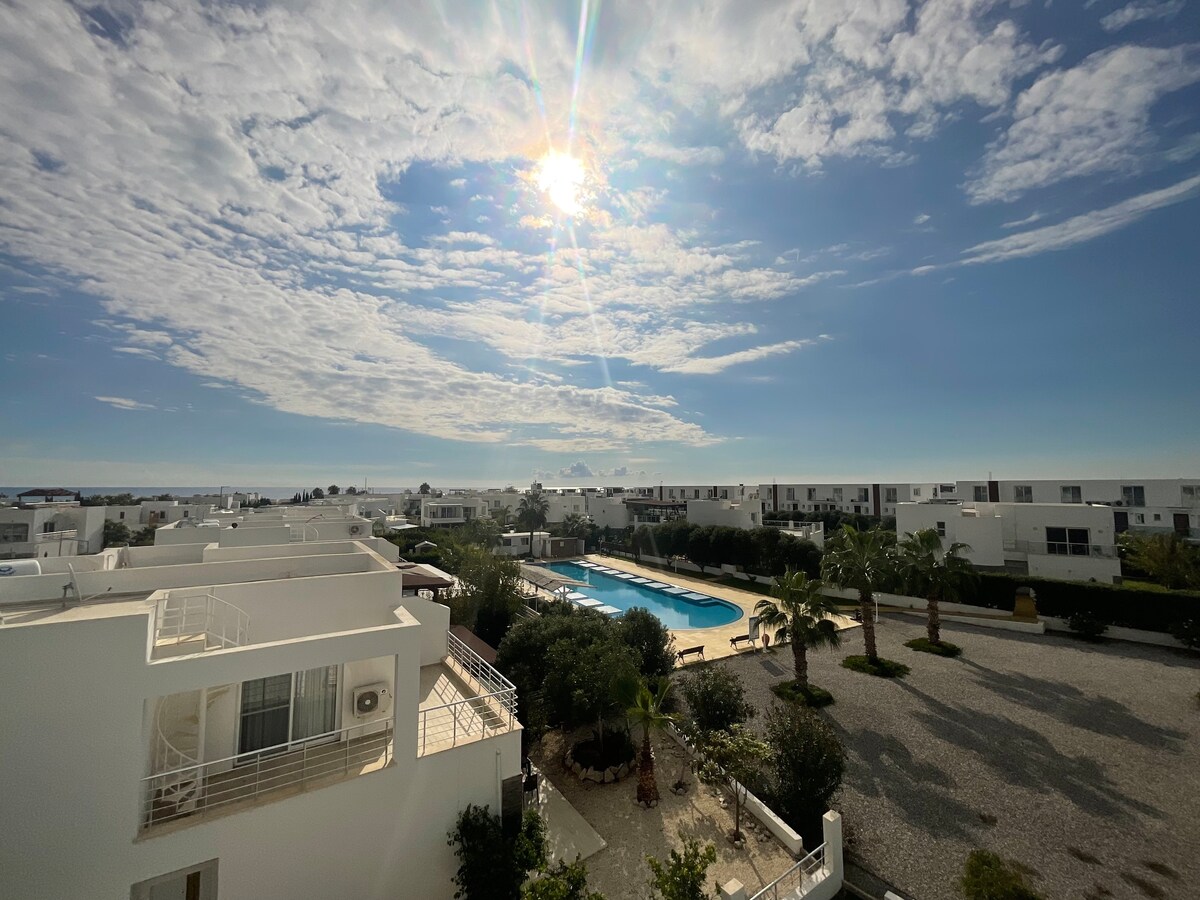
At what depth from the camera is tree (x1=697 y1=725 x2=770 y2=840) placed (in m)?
9.67

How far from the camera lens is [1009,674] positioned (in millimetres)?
17078

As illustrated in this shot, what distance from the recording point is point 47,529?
37250mm

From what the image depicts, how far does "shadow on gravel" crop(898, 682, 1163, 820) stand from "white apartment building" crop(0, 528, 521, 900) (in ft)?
38.1

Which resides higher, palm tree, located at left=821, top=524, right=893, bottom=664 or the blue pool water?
palm tree, located at left=821, top=524, right=893, bottom=664

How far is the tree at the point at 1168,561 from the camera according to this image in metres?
24.2

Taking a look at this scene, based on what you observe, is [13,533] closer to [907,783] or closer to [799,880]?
[799,880]

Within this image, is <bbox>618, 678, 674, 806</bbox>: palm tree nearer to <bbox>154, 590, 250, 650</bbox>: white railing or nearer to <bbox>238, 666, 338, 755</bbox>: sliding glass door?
<bbox>238, 666, 338, 755</bbox>: sliding glass door

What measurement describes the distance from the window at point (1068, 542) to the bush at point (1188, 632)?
22.5 ft

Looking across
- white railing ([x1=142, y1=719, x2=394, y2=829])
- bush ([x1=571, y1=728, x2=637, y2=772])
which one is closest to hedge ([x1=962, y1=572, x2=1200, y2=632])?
bush ([x1=571, y1=728, x2=637, y2=772])

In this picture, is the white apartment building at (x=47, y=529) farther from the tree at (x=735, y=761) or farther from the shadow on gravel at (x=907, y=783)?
Answer: the shadow on gravel at (x=907, y=783)

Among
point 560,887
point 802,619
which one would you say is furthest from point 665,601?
point 560,887

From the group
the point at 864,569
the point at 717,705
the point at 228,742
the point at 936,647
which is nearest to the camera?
the point at 228,742

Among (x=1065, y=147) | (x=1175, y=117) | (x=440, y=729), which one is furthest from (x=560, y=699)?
(x=1175, y=117)

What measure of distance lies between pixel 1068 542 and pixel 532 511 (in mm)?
43133
